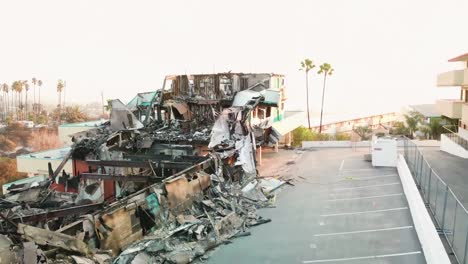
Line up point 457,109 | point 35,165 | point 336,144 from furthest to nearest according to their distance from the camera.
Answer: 1. point 336,144
2. point 35,165
3. point 457,109

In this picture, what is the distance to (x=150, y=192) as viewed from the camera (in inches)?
521

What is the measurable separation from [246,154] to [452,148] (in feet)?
55.7

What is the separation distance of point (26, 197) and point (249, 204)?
8.61 m

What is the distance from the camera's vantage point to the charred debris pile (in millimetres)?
10484

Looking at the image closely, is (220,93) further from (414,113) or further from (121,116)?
(414,113)

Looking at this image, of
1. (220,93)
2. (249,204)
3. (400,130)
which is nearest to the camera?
(249,204)

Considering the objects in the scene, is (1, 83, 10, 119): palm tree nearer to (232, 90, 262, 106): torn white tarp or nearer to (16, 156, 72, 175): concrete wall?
(16, 156, 72, 175): concrete wall

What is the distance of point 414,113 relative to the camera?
48438 millimetres

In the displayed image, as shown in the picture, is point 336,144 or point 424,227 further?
point 336,144

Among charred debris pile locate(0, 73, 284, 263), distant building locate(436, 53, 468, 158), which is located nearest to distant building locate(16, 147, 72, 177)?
charred debris pile locate(0, 73, 284, 263)

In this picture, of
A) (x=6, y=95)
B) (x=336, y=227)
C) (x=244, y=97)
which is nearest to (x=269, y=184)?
(x=336, y=227)

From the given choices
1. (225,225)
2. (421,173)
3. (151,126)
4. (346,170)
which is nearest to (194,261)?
(225,225)

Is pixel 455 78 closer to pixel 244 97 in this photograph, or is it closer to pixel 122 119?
pixel 244 97

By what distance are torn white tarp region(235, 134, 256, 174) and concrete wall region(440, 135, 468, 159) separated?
1522 centimetres
